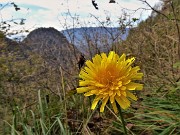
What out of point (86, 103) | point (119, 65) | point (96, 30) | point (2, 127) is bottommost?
point (2, 127)

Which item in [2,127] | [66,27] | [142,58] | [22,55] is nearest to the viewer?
[2,127]

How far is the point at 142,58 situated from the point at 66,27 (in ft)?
4.85

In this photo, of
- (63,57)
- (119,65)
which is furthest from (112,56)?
(63,57)

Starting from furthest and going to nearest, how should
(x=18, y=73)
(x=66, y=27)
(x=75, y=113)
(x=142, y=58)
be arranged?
1. (x=18, y=73)
2. (x=66, y=27)
3. (x=142, y=58)
4. (x=75, y=113)

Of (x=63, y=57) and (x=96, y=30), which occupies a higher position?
(x=96, y=30)

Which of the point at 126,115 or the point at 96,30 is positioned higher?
the point at 96,30

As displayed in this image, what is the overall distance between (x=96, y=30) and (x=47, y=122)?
308 cm

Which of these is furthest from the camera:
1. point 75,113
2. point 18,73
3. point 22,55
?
point 22,55

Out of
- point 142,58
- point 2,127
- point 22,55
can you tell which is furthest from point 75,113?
point 22,55

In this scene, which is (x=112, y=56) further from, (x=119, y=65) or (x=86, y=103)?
(x=86, y=103)

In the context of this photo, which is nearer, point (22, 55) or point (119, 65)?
point (119, 65)

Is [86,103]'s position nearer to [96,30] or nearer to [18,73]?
[96,30]

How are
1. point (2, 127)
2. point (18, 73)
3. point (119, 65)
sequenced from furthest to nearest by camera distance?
point (18, 73) < point (2, 127) < point (119, 65)

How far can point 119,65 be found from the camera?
170 centimetres
